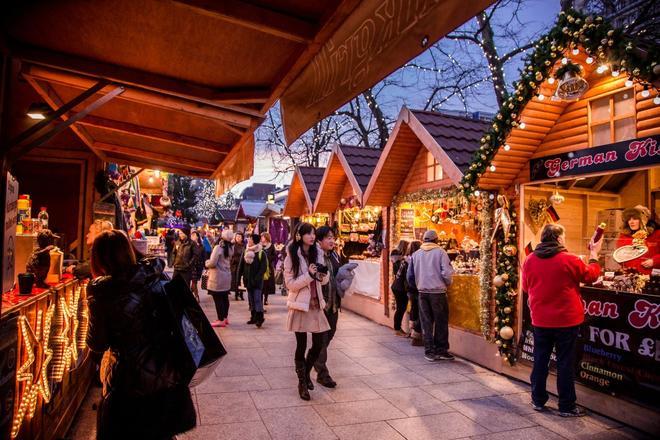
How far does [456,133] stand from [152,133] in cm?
540

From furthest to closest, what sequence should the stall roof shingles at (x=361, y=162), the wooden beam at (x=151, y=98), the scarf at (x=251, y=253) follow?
1. the stall roof shingles at (x=361, y=162)
2. the scarf at (x=251, y=253)
3. the wooden beam at (x=151, y=98)

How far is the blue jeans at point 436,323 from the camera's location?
24.3ft

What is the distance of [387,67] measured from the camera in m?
1.97

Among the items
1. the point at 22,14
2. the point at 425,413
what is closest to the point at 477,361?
the point at 425,413

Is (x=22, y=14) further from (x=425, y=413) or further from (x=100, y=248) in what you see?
(x=425, y=413)

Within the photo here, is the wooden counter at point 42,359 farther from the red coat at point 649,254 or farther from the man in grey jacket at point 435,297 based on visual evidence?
the red coat at point 649,254

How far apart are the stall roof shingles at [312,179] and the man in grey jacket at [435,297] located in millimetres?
7427

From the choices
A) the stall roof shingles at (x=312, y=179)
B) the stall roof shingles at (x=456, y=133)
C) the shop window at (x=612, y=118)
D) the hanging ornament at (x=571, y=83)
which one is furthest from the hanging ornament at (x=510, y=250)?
the stall roof shingles at (x=312, y=179)

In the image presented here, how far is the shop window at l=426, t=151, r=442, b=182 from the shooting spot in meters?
8.97

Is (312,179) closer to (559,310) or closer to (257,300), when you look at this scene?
(257,300)

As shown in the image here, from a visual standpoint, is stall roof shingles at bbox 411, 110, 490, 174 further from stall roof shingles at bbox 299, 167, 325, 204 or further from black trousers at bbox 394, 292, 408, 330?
stall roof shingles at bbox 299, 167, 325, 204

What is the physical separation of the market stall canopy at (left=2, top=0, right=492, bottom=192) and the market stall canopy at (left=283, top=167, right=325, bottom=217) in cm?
1031

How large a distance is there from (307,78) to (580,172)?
428 centimetres

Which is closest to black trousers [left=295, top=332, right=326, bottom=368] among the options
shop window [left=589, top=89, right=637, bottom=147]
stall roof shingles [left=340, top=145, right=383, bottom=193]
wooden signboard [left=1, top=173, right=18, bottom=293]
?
wooden signboard [left=1, top=173, right=18, bottom=293]
